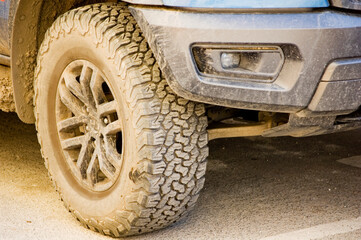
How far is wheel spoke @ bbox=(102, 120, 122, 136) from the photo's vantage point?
2.72 meters

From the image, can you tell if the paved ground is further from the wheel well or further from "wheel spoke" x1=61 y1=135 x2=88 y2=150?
the wheel well

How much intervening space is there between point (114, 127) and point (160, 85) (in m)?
0.30

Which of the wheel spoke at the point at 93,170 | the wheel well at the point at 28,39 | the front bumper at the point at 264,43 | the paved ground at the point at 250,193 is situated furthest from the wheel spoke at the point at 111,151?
the wheel well at the point at 28,39

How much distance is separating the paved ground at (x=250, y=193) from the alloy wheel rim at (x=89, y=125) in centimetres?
28

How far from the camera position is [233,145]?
14.4 feet

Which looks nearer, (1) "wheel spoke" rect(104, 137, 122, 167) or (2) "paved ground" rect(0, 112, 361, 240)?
(1) "wheel spoke" rect(104, 137, 122, 167)

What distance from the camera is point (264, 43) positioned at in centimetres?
229

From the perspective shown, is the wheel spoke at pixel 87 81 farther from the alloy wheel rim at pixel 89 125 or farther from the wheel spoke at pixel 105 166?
the wheel spoke at pixel 105 166

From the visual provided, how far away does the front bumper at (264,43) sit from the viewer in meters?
2.28

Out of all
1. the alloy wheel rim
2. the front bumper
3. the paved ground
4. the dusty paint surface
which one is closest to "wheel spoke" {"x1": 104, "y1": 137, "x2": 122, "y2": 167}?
the alloy wheel rim

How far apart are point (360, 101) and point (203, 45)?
0.63m

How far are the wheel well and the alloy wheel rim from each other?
341 mm

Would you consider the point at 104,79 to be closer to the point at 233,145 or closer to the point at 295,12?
the point at 295,12

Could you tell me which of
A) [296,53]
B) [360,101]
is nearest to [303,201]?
[360,101]
